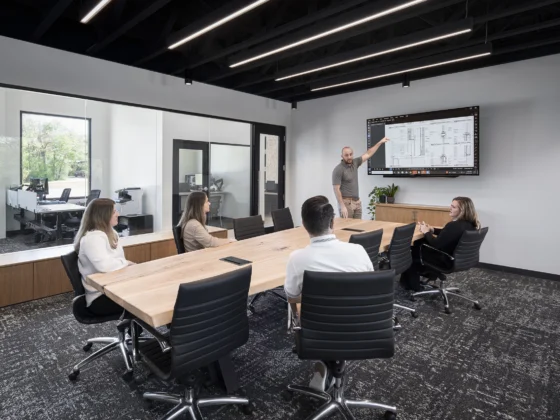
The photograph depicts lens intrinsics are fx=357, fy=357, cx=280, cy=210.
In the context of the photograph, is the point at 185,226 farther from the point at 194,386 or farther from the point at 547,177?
the point at 547,177

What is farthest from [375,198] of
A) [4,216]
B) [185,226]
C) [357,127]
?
[4,216]

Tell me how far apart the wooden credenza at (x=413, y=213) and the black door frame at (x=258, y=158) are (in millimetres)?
2360

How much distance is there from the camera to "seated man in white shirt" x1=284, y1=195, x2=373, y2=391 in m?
1.76

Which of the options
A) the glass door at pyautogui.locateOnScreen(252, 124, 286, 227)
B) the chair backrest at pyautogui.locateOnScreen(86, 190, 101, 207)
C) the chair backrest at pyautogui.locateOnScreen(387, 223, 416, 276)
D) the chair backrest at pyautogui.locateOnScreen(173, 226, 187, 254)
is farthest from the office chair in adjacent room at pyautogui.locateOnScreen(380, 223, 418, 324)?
the glass door at pyautogui.locateOnScreen(252, 124, 286, 227)

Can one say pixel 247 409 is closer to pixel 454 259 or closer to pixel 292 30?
pixel 454 259

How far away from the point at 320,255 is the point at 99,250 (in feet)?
4.70

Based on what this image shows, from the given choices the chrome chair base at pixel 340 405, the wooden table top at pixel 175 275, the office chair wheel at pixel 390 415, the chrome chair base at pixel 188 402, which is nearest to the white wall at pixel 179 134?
the wooden table top at pixel 175 275

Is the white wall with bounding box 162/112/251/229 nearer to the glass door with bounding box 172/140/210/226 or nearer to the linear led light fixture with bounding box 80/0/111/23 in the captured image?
the glass door with bounding box 172/140/210/226

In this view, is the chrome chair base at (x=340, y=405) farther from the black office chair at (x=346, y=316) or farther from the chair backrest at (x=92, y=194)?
the chair backrest at (x=92, y=194)

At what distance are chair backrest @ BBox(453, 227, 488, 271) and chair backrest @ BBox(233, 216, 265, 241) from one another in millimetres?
1981

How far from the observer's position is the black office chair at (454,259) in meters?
3.32

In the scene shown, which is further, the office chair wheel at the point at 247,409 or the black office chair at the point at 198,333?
the office chair wheel at the point at 247,409

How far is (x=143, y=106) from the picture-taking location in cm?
522

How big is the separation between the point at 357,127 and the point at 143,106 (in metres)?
3.55
